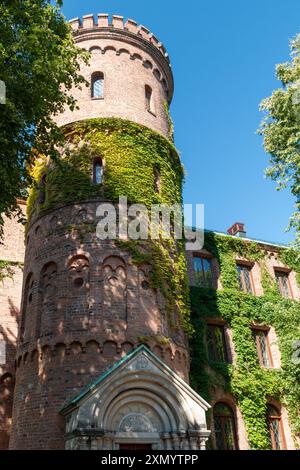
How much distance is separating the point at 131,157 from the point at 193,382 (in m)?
9.82

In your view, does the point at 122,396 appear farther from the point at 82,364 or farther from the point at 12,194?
the point at 12,194

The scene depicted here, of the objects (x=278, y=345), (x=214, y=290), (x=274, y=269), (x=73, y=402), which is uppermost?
(x=274, y=269)

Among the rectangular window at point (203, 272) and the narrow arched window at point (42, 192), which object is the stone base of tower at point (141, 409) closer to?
the narrow arched window at point (42, 192)

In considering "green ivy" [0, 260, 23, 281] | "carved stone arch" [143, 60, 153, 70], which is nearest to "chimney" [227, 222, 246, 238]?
"carved stone arch" [143, 60, 153, 70]

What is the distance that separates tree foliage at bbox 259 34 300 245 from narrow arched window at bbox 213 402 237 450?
28.3ft

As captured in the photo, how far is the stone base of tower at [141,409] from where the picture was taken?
13.2 meters

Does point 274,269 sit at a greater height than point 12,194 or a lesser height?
greater

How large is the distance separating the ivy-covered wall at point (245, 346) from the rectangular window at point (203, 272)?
608 millimetres

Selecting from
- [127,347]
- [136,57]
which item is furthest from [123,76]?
[127,347]

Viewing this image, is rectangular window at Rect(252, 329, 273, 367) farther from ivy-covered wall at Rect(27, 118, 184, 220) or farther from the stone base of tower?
the stone base of tower

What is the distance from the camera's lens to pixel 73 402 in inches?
516

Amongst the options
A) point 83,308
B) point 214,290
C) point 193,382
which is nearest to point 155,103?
point 214,290

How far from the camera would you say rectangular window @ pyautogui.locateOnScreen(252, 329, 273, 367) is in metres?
22.7

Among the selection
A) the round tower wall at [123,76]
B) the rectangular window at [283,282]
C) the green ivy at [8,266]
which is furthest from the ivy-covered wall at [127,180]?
the rectangular window at [283,282]
